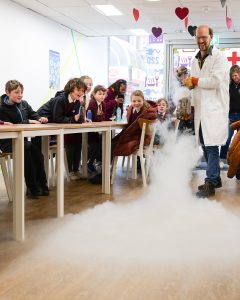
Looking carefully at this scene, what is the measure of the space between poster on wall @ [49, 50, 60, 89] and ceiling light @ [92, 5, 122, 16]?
1187 mm

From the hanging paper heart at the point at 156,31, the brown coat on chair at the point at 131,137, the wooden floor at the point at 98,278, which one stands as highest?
the hanging paper heart at the point at 156,31

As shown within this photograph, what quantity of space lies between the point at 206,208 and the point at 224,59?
137 centimetres

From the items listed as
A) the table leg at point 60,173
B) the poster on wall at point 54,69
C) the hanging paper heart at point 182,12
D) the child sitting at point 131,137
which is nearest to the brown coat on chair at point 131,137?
the child sitting at point 131,137

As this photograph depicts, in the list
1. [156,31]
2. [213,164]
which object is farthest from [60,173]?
[156,31]

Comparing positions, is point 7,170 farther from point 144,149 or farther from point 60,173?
point 144,149

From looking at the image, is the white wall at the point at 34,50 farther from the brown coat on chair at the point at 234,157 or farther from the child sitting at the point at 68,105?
the brown coat on chair at the point at 234,157

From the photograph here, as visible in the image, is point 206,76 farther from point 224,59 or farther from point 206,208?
point 206,208

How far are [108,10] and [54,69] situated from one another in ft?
4.89

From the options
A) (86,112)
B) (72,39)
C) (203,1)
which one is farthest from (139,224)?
(72,39)

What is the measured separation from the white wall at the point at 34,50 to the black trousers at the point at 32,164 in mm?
2733

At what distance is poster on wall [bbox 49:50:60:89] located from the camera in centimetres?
782

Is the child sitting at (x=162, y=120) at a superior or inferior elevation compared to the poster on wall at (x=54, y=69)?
inferior

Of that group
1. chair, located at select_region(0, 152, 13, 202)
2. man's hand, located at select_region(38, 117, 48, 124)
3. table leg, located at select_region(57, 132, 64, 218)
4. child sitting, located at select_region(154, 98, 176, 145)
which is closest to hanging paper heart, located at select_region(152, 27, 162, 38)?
child sitting, located at select_region(154, 98, 176, 145)

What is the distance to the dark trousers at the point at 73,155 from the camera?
16.3 ft
